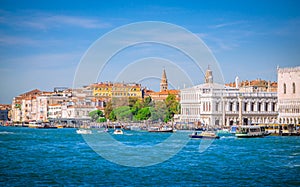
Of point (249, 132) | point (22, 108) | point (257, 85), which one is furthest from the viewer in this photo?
point (22, 108)

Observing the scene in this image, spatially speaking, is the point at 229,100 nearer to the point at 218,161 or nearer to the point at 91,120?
the point at 91,120

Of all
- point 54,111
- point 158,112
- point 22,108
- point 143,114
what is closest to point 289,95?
point 143,114

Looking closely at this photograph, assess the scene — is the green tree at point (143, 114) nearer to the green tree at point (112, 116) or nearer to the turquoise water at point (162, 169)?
the green tree at point (112, 116)

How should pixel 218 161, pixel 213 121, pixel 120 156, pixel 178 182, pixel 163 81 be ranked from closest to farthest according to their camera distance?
1. pixel 178 182
2. pixel 218 161
3. pixel 120 156
4. pixel 213 121
5. pixel 163 81

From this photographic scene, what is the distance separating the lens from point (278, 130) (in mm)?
41594

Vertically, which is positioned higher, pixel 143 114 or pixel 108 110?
pixel 108 110

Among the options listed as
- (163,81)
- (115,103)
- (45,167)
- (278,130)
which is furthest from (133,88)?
(45,167)

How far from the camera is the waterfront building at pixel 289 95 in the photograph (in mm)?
48844

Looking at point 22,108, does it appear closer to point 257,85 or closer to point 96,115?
point 96,115

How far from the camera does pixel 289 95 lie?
164 ft

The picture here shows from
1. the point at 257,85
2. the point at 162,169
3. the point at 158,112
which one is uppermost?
the point at 257,85

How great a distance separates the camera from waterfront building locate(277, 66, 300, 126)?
160ft

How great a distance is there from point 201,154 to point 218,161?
9.75 ft

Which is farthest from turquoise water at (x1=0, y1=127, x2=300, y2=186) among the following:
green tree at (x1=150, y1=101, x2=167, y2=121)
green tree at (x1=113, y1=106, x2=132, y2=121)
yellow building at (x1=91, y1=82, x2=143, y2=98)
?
yellow building at (x1=91, y1=82, x2=143, y2=98)
